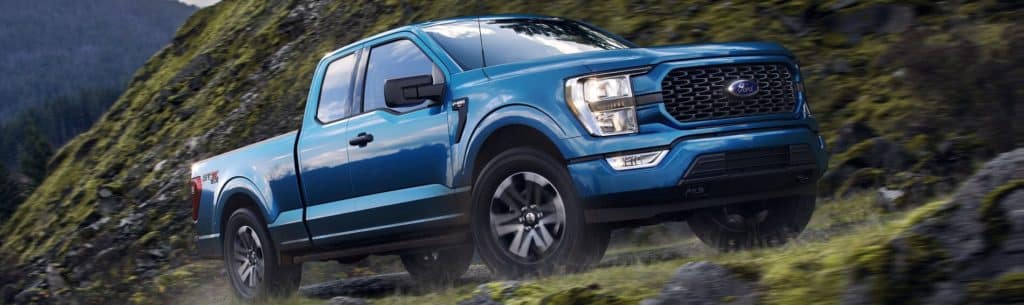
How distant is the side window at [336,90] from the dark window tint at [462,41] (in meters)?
0.77

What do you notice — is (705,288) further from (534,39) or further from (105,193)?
(105,193)

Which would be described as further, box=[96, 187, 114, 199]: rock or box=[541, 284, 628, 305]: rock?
box=[96, 187, 114, 199]: rock

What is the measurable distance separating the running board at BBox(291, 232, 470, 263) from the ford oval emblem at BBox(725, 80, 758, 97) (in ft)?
5.75

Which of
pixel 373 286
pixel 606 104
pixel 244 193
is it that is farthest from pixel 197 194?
pixel 606 104

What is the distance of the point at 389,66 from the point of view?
311 inches

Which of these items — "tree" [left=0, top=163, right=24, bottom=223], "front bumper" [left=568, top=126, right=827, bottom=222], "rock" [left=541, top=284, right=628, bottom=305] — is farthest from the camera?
"tree" [left=0, top=163, right=24, bottom=223]

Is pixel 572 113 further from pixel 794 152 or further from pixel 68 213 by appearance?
pixel 68 213

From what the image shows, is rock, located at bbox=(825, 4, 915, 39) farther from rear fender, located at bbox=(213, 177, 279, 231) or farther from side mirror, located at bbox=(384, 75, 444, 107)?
rear fender, located at bbox=(213, 177, 279, 231)

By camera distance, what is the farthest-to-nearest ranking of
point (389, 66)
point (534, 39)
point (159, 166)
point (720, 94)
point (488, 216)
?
point (159, 166)
point (389, 66)
point (534, 39)
point (488, 216)
point (720, 94)

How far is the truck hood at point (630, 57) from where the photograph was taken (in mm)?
6258

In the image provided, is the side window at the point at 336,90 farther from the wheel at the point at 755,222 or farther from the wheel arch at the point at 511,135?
the wheel at the point at 755,222

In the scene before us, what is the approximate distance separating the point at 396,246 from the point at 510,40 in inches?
57.6

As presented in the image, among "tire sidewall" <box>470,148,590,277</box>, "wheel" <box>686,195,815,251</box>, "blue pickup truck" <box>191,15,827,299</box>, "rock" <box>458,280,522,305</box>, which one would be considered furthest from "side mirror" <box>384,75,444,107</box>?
"wheel" <box>686,195,815,251</box>

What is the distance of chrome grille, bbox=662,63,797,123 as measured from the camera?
6277 millimetres
